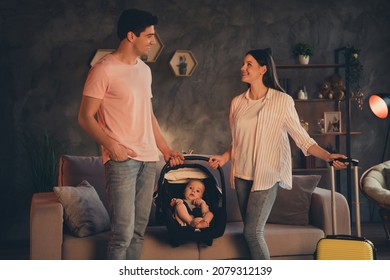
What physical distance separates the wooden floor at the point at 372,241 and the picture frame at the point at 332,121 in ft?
3.43

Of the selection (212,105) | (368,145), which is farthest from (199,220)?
(368,145)

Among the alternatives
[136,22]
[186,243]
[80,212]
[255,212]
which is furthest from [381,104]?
[136,22]

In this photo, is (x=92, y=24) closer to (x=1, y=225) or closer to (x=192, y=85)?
(x=192, y=85)

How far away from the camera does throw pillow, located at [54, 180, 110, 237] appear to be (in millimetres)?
3270

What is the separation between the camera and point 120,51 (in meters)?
2.61

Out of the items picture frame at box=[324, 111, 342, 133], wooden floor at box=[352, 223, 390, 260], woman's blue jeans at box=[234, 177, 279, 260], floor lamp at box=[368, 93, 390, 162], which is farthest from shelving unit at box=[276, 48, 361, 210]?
woman's blue jeans at box=[234, 177, 279, 260]

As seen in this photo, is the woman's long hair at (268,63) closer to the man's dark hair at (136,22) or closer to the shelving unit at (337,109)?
the man's dark hair at (136,22)

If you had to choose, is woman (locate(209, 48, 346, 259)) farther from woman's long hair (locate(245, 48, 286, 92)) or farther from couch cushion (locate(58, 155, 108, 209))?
couch cushion (locate(58, 155, 108, 209))

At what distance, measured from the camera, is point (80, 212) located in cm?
329

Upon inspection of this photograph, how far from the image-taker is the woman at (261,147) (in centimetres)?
275

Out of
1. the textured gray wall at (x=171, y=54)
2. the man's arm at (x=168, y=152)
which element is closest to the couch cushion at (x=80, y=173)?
the man's arm at (x=168, y=152)

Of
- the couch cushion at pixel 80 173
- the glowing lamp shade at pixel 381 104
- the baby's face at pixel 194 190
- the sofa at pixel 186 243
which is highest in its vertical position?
the glowing lamp shade at pixel 381 104

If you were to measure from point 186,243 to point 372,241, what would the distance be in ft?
7.55
